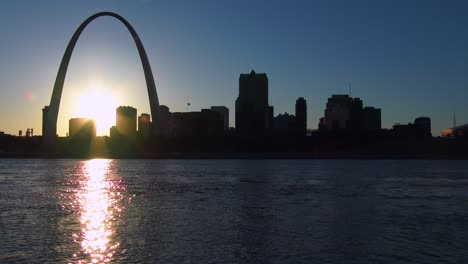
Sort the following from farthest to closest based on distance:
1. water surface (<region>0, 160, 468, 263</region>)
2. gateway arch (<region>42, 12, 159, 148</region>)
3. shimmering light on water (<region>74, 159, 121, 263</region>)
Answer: gateway arch (<region>42, 12, 159, 148</region>) < shimmering light on water (<region>74, 159, 121, 263</region>) < water surface (<region>0, 160, 468, 263</region>)

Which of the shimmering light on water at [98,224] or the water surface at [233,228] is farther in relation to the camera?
the shimmering light on water at [98,224]

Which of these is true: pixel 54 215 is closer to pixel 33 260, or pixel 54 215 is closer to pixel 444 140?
pixel 33 260

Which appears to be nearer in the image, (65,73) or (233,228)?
(233,228)

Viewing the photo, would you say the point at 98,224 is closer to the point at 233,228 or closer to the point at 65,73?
the point at 233,228

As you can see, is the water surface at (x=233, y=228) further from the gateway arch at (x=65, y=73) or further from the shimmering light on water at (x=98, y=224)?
the gateway arch at (x=65, y=73)

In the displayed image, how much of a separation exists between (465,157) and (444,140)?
2934 centimetres

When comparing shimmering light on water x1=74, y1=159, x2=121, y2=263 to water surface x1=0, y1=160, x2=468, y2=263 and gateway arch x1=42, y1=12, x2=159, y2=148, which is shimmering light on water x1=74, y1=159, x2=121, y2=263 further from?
gateway arch x1=42, y1=12, x2=159, y2=148

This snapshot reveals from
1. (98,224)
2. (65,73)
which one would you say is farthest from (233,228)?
(65,73)

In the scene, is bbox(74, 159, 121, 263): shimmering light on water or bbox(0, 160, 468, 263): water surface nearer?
bbox(0, 160, 468, 263): water surface

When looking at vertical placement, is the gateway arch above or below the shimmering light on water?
above

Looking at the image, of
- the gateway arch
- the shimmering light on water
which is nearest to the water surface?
the shimmering light on water

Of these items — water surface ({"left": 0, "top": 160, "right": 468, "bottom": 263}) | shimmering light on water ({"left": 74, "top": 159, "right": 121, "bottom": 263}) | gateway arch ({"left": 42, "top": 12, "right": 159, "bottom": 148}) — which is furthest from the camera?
gateway arch ({"left": 42, "top": 12, "right": 159, "bottom": 148})

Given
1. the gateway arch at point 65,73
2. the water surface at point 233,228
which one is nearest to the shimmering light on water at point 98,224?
the water surface at point 233,228

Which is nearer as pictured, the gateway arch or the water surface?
the water surface
